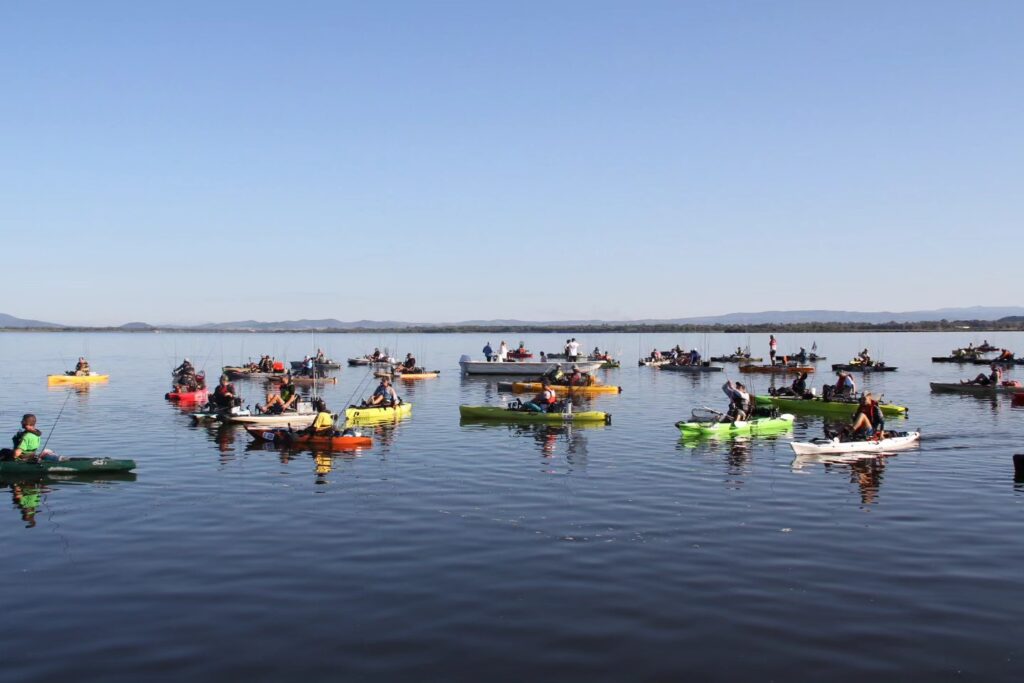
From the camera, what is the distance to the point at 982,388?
53938 mm

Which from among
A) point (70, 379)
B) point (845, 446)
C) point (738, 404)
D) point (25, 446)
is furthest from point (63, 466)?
point (70, 379)

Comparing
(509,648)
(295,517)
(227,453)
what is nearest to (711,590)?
(509,648)

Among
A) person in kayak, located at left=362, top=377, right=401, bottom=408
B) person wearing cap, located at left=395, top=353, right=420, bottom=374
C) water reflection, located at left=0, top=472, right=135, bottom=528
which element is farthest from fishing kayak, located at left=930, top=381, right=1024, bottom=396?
water reflection, located at left=0, top=472, right=135, bottom=528

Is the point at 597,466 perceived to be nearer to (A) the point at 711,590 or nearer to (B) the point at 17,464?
(A) the point at 711,590

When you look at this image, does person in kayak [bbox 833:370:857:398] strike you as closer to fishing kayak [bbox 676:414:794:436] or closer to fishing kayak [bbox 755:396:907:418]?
fishing kayak [bbox 755:396:907:418]

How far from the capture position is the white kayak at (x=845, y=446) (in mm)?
28406

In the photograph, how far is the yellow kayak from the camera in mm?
58188

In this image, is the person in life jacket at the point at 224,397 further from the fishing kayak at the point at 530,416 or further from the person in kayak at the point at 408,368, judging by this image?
the person in kayak at the point at 408,368

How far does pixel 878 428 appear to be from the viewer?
1170 inches

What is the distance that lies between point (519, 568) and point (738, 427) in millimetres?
20949

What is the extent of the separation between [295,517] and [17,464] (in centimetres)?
982

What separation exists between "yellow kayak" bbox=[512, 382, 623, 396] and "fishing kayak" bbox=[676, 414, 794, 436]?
22.0 metres

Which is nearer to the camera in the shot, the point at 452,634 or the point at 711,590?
the point at 452,634

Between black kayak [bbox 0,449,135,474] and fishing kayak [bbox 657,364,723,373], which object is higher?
fishing kayak [bbox 657,364,723,373]
